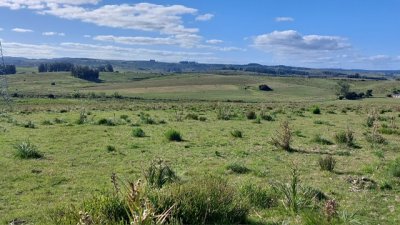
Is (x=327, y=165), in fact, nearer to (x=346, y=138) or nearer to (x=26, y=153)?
(x=346, y=138)

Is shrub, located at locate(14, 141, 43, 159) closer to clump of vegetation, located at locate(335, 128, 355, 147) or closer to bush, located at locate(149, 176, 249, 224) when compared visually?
bush, located at locate(149, 176, 249, 224)

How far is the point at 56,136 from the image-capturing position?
2136 cm

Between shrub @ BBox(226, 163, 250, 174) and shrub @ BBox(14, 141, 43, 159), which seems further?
shrub @ BBox(14, 141, 43, 159)

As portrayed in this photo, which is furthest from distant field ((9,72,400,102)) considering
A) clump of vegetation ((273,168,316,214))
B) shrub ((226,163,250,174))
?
clump of vegetation ((273,168,316,214))

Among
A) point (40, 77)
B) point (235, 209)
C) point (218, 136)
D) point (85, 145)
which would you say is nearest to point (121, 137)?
point (85, 145)

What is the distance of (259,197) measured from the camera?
9016 millimetres

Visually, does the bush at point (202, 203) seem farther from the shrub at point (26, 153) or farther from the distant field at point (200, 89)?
the distant field at point (200, 89)

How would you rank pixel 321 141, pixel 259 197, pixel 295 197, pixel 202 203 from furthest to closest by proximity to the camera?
pixel 321 141 → pixel 259 197 → pixel 295 197 → pixel 202 203

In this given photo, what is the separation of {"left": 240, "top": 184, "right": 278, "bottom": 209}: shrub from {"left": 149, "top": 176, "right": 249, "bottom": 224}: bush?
0.99m

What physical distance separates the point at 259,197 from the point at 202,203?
2.12 meters

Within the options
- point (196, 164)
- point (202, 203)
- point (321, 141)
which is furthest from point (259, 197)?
point (321, 141)

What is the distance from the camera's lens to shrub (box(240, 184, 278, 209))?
8.84 metres

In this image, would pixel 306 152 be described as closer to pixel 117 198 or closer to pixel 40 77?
pixel 117 198

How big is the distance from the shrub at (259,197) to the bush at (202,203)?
0.99 m
